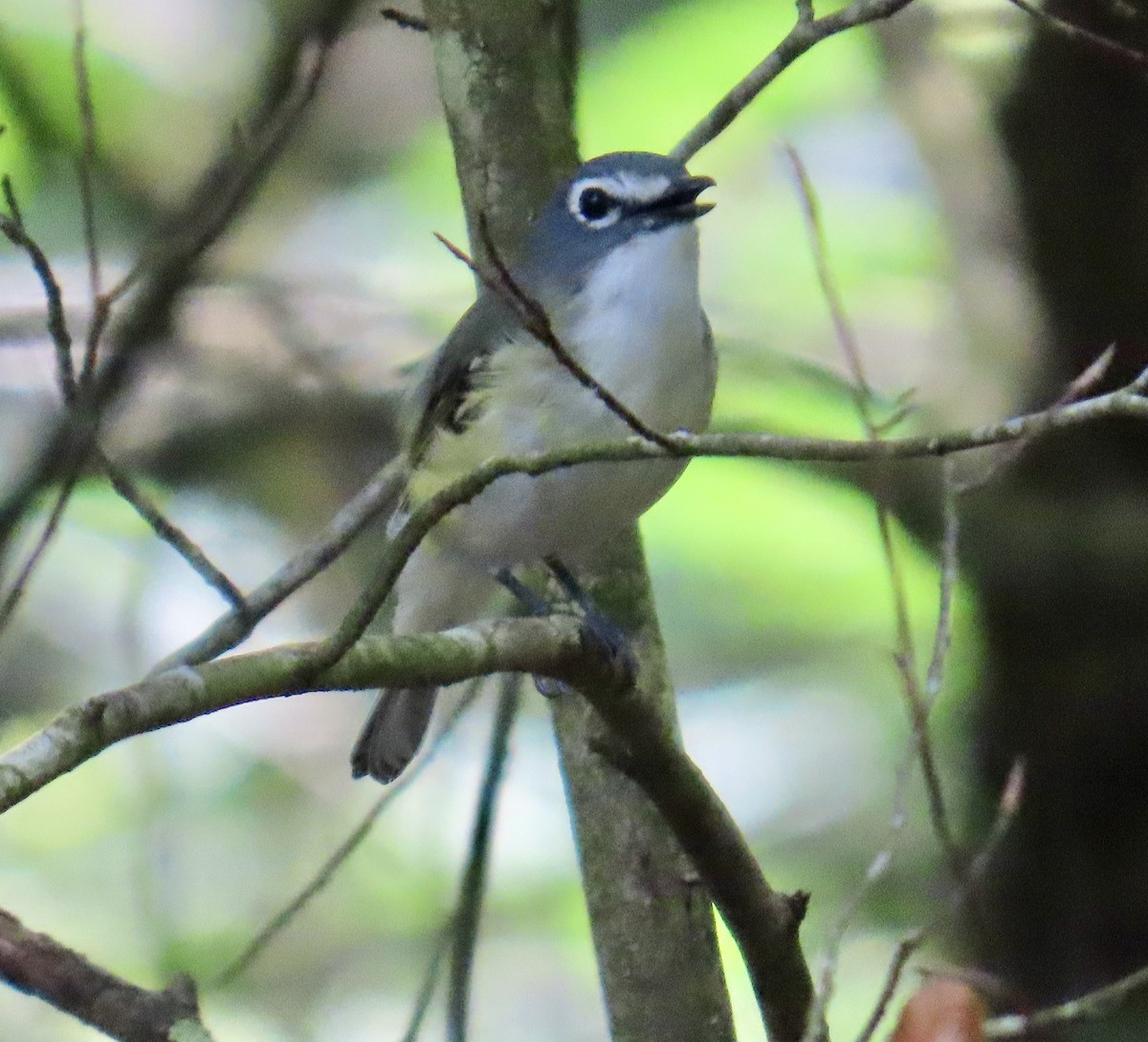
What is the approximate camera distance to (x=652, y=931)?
13.2 feet

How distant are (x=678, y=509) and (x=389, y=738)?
2692mm

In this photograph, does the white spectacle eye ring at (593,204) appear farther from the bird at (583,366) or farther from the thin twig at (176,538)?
the thin twig at (176,538)

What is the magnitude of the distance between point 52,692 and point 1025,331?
392 centimetres

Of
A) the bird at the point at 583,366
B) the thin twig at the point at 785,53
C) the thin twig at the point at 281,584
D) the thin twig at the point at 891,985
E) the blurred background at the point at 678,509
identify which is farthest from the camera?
the blurred background at the point at 678,509

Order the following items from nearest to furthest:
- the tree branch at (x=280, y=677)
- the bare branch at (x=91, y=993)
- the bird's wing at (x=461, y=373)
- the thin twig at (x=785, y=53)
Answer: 1. the tree branch at (x=280, y=677)
2. the bare branch at (x=91, y=993)
3. the thin twig at (x=785, y=53)
4. the bird's wing at (x=461, y=373)

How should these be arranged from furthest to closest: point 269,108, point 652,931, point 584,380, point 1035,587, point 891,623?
point 891,623 → point 1035,587 → point 652,931 → point 269,108 → point 584,380

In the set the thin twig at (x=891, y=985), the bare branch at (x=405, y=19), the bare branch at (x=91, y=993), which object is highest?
the bare branch at (x=405, y=19)

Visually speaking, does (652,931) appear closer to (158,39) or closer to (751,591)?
(751,591)

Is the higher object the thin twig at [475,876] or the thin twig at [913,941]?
the thin twig at [475,876]

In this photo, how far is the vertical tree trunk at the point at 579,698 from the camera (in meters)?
3.98

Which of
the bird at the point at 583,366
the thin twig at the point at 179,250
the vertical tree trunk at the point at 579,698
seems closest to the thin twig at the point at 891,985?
the vertical tree trunk at the point at 579,698

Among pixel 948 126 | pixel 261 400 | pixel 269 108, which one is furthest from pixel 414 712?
pixel 948 126

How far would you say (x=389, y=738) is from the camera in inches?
186

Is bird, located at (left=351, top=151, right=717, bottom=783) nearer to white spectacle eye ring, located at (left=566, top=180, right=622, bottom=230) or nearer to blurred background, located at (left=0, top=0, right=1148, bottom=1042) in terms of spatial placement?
white spectacle eye ring, located at (left=566, top=180, right=622, bottom=230)
